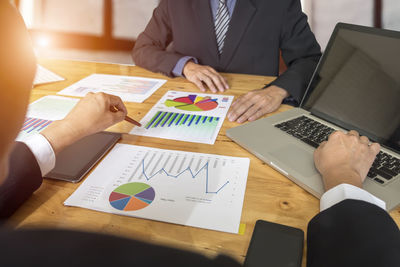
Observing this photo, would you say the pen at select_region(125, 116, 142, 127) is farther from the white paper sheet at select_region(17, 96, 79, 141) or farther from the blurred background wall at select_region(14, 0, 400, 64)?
the blurred background wall at select_region(14, 0, 400, 64)

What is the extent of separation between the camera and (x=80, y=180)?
643 millimetres

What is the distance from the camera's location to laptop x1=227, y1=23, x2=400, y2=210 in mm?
639

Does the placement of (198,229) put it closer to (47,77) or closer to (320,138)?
(320,138)

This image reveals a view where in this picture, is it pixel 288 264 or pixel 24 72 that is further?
pixel 288 264

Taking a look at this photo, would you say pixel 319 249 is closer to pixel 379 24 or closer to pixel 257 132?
pixel 257 132

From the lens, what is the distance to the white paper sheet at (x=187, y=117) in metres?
0.82

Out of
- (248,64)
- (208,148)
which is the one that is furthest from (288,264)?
(248,64)

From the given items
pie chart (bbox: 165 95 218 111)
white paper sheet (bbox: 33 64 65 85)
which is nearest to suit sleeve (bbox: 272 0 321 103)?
pie chart (bbox: 165 95 218 111)

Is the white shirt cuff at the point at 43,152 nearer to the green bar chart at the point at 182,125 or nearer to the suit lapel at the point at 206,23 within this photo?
the green bar chart at the point at 182,125

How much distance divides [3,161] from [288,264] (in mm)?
378

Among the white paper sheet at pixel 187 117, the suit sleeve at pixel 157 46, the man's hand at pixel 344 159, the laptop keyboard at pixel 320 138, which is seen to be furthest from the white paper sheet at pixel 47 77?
the man's hand at pixel 344 159

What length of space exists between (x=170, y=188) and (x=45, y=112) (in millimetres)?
564

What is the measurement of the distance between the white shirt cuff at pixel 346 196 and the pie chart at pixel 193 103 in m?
0.51

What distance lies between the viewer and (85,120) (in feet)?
2.44
